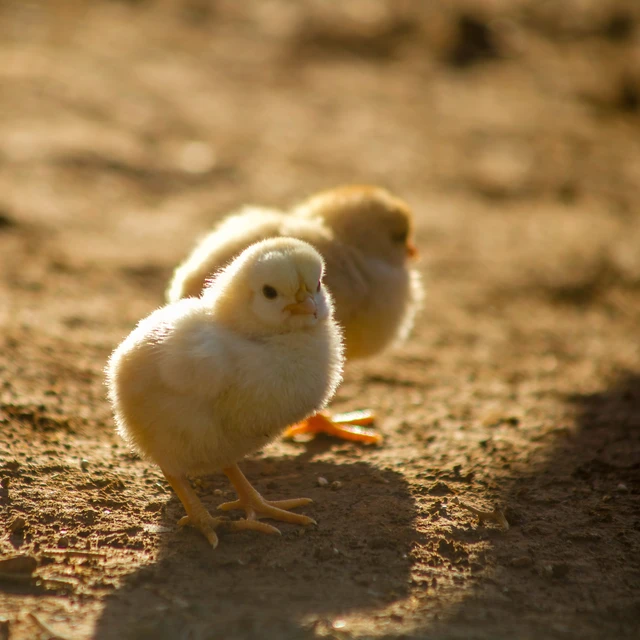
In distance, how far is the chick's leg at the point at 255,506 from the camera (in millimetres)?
3420

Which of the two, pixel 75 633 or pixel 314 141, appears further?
pixel 314 141

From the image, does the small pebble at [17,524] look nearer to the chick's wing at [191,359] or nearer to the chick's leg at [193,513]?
the chick's leg at [193,513]

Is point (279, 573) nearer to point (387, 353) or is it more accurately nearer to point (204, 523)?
point (204, 523)

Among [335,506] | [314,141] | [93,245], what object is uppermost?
[314,141]

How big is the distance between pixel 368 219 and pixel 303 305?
63.3 inches

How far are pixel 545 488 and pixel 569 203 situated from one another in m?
5.00

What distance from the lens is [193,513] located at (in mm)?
3402

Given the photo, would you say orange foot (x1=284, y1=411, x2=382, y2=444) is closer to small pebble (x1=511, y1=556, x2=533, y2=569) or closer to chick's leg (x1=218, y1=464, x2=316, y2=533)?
chick's leg (x1=218, y1=464, x2=316, y2=533)

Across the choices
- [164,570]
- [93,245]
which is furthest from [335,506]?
[93,245]

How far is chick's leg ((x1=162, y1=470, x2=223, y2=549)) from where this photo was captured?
11.0 feet

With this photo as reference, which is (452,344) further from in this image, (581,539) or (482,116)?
(482,116)

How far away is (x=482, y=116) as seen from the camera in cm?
1030

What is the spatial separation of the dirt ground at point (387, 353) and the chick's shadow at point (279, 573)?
0.01 m

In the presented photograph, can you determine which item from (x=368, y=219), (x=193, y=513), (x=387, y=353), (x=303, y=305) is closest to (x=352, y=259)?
(x=368, y=219)
